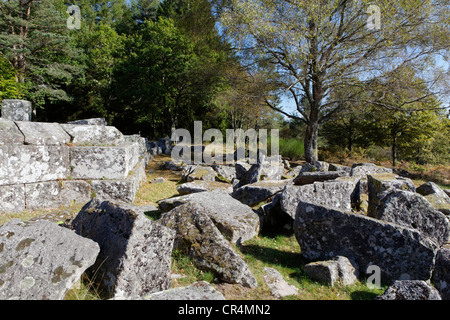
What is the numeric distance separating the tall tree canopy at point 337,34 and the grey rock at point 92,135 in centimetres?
957

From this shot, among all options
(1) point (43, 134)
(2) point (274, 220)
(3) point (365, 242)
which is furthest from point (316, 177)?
(1) point (43, 134)

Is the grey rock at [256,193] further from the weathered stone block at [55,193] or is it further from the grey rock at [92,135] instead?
the weathered stone block at [55,193]

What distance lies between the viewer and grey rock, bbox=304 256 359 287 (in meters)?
3.40

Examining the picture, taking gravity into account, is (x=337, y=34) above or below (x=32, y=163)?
above

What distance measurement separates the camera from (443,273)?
3189mm

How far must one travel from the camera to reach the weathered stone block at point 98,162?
240 inches

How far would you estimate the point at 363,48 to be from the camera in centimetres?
1382

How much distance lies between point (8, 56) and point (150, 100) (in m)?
9.88

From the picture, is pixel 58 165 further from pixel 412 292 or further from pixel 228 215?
pixel 412 292

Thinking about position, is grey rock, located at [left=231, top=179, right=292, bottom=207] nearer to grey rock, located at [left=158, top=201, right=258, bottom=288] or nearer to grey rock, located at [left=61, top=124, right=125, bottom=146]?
grey rock, located at [left=158, top=201, right=258, bottom=288]

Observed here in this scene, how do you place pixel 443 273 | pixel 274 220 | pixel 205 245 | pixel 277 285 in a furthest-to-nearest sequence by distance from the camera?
1. pixel 274 220
2. pixel 205 245
3. pixel 277 285
4. pixel 443 273

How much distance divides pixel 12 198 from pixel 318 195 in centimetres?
584

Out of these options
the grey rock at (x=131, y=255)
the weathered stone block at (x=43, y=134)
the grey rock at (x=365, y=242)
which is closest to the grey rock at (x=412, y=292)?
the grey rock at (x=365, y=242)
